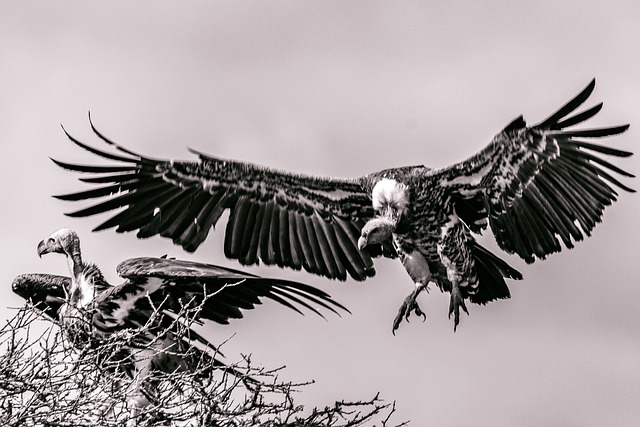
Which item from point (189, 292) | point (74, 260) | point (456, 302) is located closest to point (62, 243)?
point (74, 260)

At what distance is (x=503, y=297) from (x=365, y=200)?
1.56 metres

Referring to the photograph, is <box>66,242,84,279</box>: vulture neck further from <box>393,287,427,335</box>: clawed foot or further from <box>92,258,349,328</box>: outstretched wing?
<box>393,287,427,335</box>: clawed foot

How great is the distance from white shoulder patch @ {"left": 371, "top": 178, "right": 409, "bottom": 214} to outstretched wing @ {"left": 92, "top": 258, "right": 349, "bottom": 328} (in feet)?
6.65

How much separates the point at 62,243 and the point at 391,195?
282 cm

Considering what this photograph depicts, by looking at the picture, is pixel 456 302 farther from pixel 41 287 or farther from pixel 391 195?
pixel 41 287

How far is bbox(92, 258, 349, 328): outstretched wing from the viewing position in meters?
9.26

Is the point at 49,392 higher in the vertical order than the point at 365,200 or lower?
lower

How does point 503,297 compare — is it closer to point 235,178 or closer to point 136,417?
point 235,178

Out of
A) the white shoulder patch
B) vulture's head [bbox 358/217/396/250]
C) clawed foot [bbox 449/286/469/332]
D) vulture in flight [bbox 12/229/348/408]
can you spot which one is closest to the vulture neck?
vulture in flight [bbox 12/229/348/408]

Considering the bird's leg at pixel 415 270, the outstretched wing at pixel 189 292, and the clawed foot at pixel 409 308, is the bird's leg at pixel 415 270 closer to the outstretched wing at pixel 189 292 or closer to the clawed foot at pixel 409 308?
the clawed foot at pixel 409 308

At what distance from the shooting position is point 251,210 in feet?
40.8

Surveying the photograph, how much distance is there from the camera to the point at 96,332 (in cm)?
1033

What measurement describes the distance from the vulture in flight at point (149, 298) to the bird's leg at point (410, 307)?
6.46ft

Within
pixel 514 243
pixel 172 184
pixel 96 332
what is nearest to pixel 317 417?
pixel 96 332
